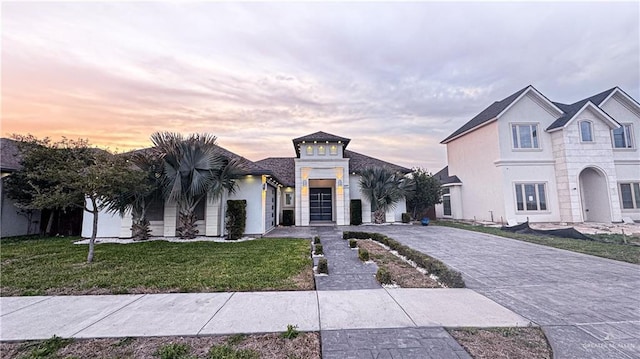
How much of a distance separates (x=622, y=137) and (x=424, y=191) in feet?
47.0

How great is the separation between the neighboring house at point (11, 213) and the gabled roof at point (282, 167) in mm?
13356

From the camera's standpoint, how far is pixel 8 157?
13.3m

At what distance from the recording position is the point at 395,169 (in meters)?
19.5

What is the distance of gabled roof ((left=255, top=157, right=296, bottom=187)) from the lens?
2024 centimetres

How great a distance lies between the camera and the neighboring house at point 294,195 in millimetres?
11961

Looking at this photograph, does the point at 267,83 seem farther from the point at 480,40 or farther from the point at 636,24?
the point at 636,24

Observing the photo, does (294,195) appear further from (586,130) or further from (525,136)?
(586,130)

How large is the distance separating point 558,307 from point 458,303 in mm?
1480

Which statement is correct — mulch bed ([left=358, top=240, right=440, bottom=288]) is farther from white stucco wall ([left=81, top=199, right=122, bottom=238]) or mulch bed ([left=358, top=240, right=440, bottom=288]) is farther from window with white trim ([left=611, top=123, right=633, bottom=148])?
window with white trim ([left=611, top=123, right=633, bottom=148])

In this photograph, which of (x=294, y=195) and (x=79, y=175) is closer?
(x=79, y=175)

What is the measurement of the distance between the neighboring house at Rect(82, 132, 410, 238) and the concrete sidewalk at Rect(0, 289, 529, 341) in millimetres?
7844

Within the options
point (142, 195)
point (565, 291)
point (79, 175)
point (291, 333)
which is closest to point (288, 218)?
point (142, 195)

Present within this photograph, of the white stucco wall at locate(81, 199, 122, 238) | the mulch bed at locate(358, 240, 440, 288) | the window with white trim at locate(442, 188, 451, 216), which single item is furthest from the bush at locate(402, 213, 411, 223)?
the white stucco wall at locate(81, 199, 122, 238)

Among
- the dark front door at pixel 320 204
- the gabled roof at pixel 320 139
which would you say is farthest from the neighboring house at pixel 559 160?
the dark front door at pixel 320 204
